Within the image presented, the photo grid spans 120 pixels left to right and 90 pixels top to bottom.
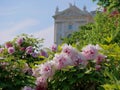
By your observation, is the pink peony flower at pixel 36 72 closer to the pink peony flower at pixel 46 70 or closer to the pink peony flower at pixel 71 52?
the pink peony flower at pixel 46 70

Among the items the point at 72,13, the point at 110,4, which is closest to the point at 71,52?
the point at 110,4

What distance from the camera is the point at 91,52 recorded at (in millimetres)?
4855

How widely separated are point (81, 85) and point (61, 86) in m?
0.25

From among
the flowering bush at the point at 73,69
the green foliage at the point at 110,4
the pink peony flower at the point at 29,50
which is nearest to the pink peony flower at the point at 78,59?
the flowering bush at the point at 73,69

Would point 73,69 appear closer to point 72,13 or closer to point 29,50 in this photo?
point 29,50

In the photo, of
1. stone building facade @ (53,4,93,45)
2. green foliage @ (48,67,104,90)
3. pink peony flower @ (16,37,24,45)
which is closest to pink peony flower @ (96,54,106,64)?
green foliage @ (48,67,104,90)

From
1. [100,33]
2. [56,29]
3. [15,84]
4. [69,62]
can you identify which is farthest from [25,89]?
[56,29]

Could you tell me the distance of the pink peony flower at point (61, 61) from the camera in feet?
15.6

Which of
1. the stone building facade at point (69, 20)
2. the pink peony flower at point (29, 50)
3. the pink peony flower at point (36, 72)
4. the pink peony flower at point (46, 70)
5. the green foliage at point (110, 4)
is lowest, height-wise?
the stone building facade at point (69, 20)

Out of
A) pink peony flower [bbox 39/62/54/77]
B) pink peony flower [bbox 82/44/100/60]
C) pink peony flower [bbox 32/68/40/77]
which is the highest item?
pink peony flower [bbox 82/44/100/60]

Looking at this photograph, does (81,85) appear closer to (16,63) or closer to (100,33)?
(16,63)

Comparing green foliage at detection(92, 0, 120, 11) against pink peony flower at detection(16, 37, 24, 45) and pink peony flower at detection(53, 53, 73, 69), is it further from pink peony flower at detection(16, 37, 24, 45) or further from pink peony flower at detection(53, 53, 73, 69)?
pink peony flower at detection(53, 53, 73, 69)

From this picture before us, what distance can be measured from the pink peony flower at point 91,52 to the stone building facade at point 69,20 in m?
63.3

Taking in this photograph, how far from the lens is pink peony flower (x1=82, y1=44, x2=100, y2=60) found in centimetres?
485
